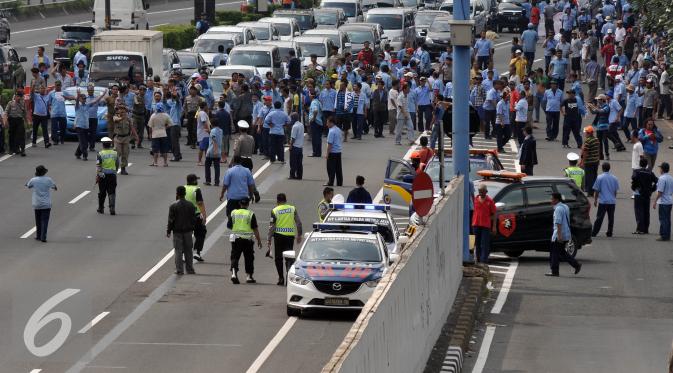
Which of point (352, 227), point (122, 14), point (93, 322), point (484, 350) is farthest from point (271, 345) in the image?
point (122, 14)

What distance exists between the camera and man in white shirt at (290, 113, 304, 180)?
36125 mm

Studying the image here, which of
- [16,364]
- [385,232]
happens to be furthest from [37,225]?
[16,364]

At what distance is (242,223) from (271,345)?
438 centimetres

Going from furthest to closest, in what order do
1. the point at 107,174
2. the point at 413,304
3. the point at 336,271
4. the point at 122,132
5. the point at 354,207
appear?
the point at 122,132 < the point at 107,174 < the point at 354,207 < the point at 336,271 < the point at 413,304

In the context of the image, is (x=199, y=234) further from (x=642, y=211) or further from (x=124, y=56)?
(x=124, y=56)

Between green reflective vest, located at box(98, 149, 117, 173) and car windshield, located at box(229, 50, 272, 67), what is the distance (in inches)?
658

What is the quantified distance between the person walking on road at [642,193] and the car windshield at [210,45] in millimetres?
22034

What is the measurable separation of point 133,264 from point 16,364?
285 inches

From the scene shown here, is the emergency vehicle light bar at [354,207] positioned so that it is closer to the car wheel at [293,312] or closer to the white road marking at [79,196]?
the car wheel at [293,312]

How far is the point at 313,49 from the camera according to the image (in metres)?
53.4

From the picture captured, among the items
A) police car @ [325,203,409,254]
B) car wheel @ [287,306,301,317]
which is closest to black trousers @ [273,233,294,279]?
police car @ [325,203,409,254]

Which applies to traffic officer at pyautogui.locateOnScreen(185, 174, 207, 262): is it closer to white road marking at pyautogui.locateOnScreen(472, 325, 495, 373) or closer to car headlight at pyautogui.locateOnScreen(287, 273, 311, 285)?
car headlight at pyautogui.locateOnScreen(287, 273, 311, 285)

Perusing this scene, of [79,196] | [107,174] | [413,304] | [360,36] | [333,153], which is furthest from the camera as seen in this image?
[360,36]

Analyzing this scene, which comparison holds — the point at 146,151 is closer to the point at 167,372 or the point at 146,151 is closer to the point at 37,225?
the point at 37,225
